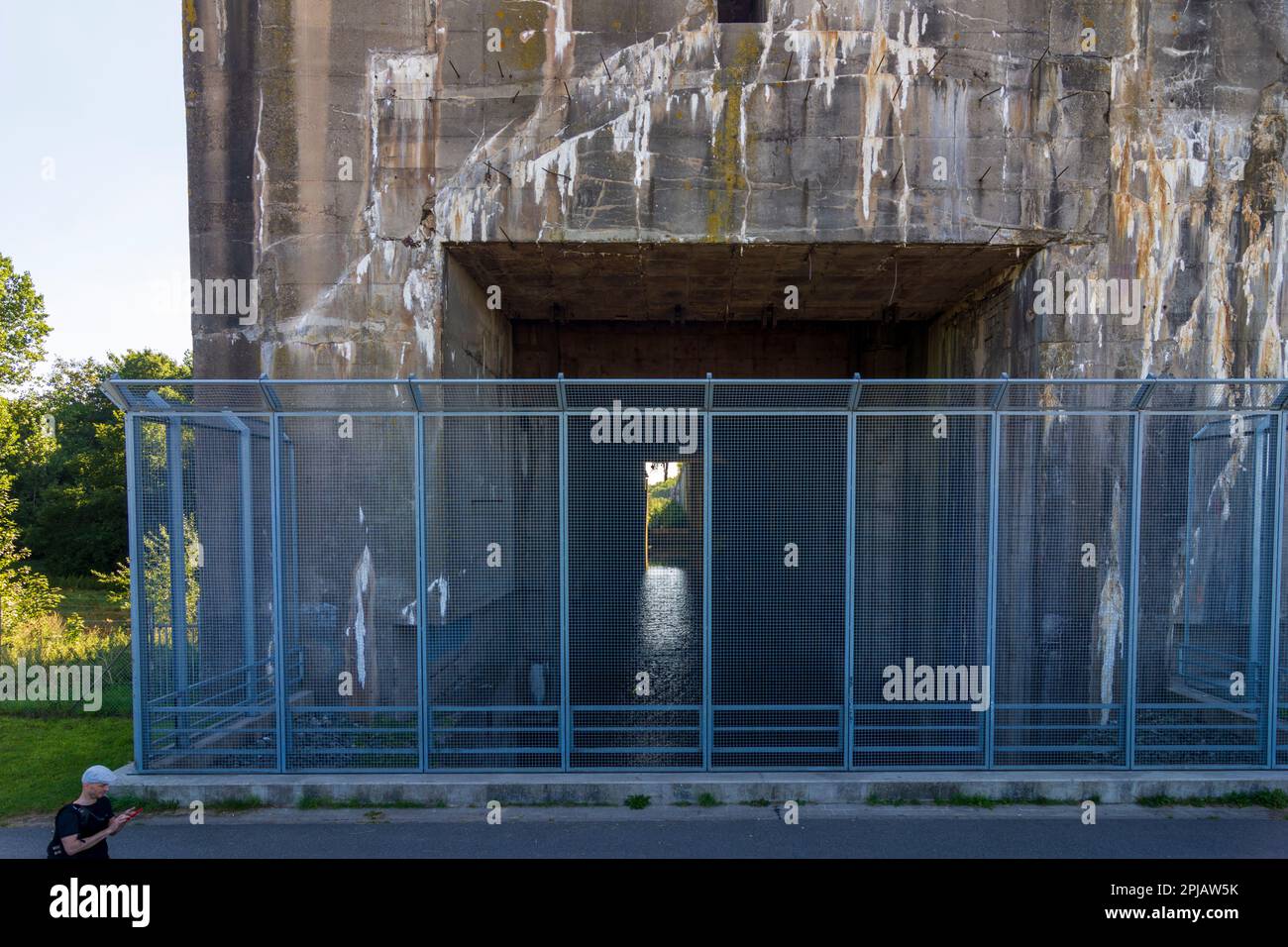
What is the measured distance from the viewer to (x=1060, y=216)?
752 cm

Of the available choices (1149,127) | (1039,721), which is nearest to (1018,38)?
(1149,127)

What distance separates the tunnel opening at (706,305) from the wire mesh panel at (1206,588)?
269 cm

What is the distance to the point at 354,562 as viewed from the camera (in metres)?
7.52

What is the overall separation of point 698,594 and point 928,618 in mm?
2498

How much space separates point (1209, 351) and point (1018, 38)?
3807mm

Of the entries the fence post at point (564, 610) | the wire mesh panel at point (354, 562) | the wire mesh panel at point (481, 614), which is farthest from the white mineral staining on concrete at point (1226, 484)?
the wire mesh panel at point (354, 562)

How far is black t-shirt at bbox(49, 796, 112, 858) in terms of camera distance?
3.89 m

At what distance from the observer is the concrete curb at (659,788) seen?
234 inches

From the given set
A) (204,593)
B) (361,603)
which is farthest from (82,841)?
(361,603)

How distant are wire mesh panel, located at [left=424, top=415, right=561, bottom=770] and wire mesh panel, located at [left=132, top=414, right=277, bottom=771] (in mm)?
1586

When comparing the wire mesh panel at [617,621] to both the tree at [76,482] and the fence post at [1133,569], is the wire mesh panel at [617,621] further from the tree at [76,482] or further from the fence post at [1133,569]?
the tree at [76,482]

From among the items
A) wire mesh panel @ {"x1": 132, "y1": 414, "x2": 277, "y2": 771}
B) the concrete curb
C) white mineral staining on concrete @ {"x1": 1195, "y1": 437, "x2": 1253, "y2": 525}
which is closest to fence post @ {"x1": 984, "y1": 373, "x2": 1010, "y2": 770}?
the concrete curb

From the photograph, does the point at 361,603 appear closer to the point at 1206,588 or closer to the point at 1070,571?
the point at 1070,571

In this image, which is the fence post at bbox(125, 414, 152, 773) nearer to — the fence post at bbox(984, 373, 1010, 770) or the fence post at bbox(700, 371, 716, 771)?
the fence post at bbox(700, 371, 716, 771)
